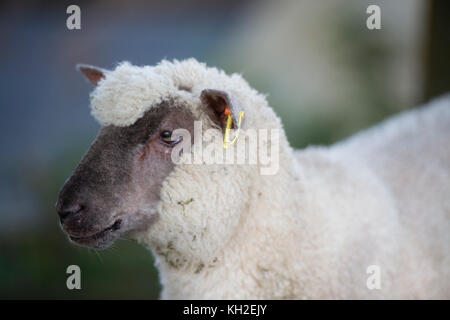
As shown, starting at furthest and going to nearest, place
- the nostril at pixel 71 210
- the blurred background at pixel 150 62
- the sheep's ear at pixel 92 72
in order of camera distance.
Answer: the blurred background at pixel 150 62, the sheep's ear at pixel 92 72, the nostril at pixel 71 210

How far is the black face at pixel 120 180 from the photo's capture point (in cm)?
210

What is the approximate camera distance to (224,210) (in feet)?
7.34

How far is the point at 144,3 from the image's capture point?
6.66m

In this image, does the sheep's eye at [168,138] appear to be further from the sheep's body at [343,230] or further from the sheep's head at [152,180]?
the sheep's body at [343,230]

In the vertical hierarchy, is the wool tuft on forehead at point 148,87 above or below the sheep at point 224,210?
above

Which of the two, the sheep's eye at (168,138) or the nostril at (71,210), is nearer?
the nostril at (71,210)

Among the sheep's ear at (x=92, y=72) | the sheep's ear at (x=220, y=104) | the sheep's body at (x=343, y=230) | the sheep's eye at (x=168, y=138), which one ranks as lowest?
the sheep's body at (x=343, y=230)

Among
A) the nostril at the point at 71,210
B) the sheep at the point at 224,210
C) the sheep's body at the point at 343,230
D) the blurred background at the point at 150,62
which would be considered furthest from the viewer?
the blurred background at the point at 150,62

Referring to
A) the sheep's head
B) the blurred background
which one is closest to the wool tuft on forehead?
the sheep's head

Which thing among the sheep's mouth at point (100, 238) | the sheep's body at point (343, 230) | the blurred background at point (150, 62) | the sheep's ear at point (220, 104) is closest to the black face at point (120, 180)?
the sheep's mouth at point (100, 238)

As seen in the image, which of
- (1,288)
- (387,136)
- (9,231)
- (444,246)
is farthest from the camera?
(9,231)
